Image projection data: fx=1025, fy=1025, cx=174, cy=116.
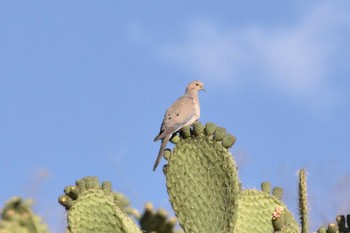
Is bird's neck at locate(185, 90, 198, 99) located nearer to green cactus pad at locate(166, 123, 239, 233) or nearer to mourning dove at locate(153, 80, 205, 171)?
mourning dove at locate(153, 80, 205, 171)

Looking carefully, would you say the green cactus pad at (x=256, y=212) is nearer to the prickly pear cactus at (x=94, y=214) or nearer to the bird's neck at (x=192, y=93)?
the prickly pear cactus at (x=94, y=214)

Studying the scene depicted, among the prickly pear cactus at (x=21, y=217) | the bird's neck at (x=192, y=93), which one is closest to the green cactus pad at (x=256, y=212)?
the prickly pear cactus at (x=21, y=217)

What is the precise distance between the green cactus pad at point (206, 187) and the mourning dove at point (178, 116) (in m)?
1.40

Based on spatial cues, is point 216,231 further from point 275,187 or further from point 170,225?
point 170,225

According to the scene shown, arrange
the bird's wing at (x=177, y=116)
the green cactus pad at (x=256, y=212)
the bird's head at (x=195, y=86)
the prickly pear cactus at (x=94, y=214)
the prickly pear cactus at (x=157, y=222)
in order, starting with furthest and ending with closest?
the bird's head at (x=195, y=86) → the bird's wing at (x=177, y=116) → the prickly pear cactus at (x=157, y=222) → the green cactus pad at (x=256, y=212) → the prickly pear cactus at (x=94, y=214)

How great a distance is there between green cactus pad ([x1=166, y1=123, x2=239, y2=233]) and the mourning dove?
4.60 feet

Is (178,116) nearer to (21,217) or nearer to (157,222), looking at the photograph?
(157,222)

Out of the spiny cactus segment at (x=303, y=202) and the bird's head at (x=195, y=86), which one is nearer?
the spiny cactus segment at (x=303, y=202)

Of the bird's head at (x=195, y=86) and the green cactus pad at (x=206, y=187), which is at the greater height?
the bird's head at (x=195, y=86)

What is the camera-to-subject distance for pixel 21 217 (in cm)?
721

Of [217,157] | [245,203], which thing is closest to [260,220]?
[245,203]

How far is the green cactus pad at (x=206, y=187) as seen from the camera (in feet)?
22.0

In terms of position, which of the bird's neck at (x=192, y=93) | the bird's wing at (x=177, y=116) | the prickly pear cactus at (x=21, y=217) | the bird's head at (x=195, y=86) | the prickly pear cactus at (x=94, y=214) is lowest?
the prickly pear cactus at (x=94, y=214)

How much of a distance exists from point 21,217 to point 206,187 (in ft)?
4.54
